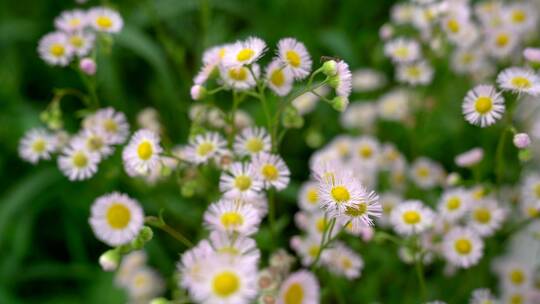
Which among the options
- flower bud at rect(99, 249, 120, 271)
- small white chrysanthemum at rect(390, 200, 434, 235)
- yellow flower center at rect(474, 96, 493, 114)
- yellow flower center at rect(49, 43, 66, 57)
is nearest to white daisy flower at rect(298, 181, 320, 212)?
small white chrysanthemum at rect(390, 200, 434, 235)

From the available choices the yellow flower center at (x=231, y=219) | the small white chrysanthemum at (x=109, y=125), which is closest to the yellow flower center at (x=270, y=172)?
the yellow flower center at (x=231, y=219)

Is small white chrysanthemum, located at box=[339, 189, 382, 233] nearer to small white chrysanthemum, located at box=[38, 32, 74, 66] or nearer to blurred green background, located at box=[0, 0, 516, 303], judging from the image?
blurred green background, located at box=[0, 0, 516, 303]

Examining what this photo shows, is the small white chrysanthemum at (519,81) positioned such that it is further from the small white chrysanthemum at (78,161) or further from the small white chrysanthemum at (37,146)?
the small white chrysanthemum at (37,146)

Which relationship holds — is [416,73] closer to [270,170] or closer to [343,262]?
[343,262]

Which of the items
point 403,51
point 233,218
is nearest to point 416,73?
point 403,51

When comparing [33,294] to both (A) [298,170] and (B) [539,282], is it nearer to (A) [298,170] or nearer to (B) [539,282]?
(A) [298,170]

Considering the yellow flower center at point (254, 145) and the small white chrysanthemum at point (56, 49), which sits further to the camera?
the small white chrysanthemum at point (56, 49)
